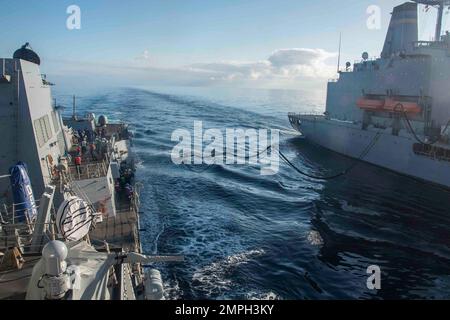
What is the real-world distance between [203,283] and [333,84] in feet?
149

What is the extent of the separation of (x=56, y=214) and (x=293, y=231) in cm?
1523

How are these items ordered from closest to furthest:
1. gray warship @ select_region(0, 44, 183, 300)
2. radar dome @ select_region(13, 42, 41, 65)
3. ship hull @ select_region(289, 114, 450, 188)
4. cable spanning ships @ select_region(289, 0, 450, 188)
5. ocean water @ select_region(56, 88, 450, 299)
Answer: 1. gray warship @ select_region(0, 44, 183, 300)
2. ocean water @ select_region(56, 88, 450, 299)
3. radar dome @ select_region(13, 42, 41, 65)
4. ship hull @ select_region(289, 114, 450, 188)
5. cable spanning ships @ select_region(289, 0, 450, 188)

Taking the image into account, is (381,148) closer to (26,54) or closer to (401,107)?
(401,107)

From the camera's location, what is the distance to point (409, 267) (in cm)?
1886

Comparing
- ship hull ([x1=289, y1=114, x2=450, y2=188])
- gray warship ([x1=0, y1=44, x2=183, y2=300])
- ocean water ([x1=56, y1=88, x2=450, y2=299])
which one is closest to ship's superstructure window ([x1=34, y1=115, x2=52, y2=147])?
gray warship ([x1=0, y1=44, x2=183, y2=300])

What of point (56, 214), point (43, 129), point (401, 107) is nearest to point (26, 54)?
point (43, 129)

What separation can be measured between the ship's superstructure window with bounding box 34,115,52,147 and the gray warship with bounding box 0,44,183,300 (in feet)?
0.21

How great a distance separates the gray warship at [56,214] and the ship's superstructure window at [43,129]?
6 centimetres

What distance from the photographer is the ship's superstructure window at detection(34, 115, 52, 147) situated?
17219 millimetres

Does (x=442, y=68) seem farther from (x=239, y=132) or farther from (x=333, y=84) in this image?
(x=239, y=132)

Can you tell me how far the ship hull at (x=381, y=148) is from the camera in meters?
32.3

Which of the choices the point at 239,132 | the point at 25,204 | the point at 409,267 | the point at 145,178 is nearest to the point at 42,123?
the point at 25,204

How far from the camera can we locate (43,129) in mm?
18312

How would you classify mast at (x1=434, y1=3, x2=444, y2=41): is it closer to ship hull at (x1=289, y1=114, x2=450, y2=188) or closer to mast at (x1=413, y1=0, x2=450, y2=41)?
mast at (x1=413, y1=0, x2=450, y2=41)
